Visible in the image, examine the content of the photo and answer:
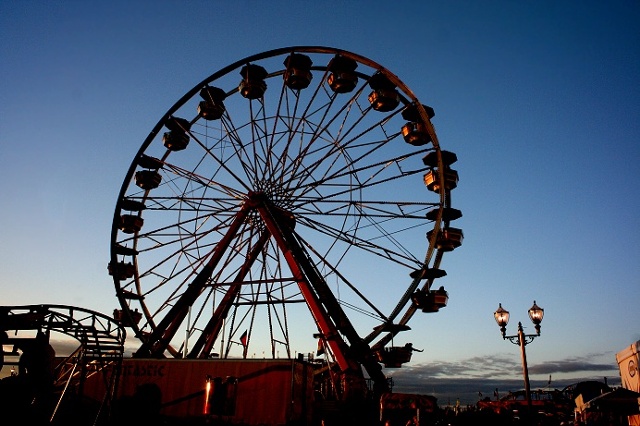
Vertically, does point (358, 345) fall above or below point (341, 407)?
above

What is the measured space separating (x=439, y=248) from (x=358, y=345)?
5049 millimetres

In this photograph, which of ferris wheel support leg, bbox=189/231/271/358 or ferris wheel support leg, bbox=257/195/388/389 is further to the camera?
ferris wheel support leg, bbox=189/231/271/358

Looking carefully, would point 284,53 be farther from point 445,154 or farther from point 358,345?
point 358,345

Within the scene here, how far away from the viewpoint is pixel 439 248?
17.7 metres

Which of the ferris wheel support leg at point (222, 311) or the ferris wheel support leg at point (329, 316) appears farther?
the ferris wheel support leg at point (222, 311)

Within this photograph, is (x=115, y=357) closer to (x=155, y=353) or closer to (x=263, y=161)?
(x=155, y=353)

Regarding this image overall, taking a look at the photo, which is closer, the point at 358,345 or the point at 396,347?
the point at 358,345

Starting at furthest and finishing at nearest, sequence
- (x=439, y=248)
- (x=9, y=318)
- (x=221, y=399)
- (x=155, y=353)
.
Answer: (x=439, y=248) → (x=155, y=353) → (x=221, y=399) → (x=9, y=318)

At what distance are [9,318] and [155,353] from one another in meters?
5.03

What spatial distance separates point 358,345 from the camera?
50.2ft

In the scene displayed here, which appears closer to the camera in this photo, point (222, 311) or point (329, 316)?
point (329, 316)

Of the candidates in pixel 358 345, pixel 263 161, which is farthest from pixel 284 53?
pixel 358 345

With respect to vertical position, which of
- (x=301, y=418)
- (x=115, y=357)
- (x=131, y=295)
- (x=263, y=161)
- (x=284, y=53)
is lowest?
(x=301, y=418)

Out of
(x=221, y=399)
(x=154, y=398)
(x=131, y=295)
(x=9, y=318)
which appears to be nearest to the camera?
(x=9, y=318)
